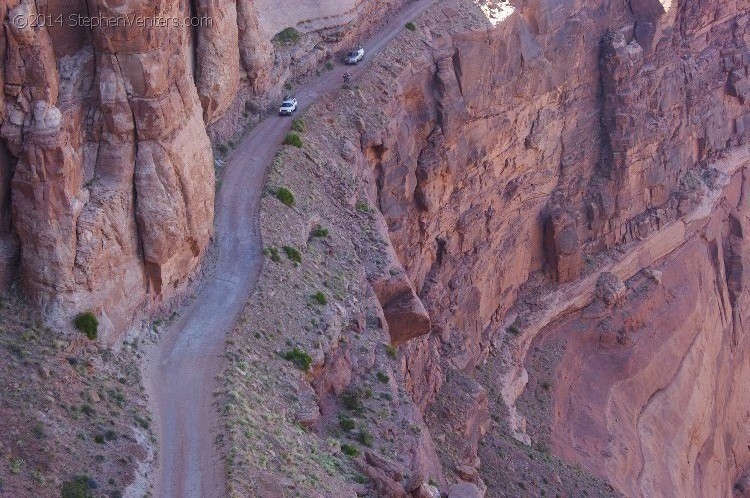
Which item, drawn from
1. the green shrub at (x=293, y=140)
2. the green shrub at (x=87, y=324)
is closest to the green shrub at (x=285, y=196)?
the green shrub at (x=293, y=140)

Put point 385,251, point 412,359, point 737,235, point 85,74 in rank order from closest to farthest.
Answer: point 85,74, point 385,251, point 412,359, point 737,235

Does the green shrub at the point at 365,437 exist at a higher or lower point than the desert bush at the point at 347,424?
lower

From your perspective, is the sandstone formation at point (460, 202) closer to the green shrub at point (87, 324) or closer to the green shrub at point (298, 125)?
the green shrub at point (87, 324)

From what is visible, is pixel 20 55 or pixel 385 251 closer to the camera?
pixel 20 55

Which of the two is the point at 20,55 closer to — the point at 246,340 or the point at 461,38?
the point at 246,340

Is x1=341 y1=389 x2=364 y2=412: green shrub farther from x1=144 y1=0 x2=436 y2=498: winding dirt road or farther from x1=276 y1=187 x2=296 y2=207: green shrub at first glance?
x1=276 y1=187 x2=296 y2=207: green shrub

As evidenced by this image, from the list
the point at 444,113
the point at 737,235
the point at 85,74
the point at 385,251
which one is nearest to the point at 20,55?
the point at 85,74

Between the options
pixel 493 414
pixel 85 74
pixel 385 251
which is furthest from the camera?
pixel 493 414
